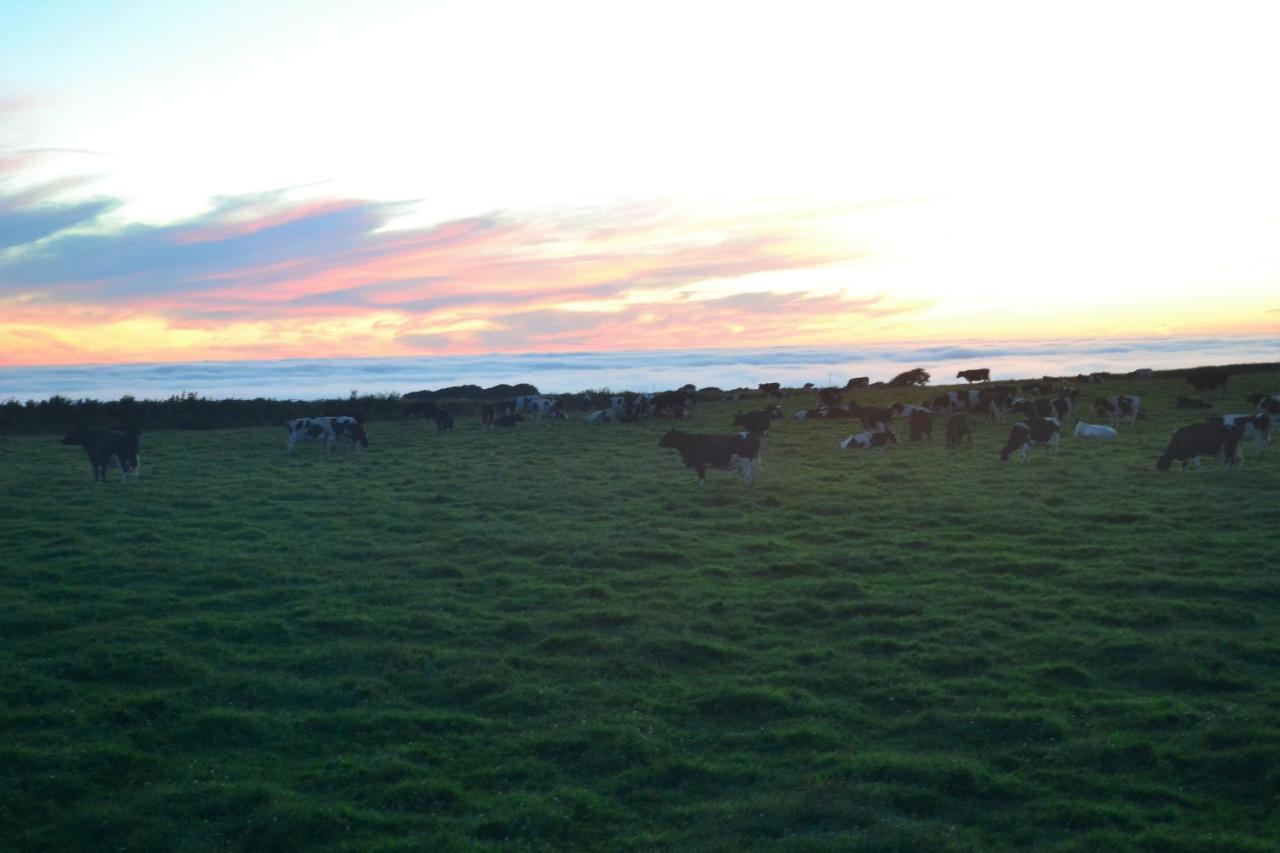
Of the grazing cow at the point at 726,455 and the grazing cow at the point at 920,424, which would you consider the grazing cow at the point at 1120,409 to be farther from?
the grazing cow at the point at 726,455

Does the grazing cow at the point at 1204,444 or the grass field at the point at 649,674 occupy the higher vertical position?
the grazing cow at the point at 1204,444

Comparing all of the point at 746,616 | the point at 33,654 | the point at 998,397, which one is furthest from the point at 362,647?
the point at 998,397

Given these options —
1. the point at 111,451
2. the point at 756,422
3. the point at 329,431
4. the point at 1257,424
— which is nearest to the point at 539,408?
the point at 329,431

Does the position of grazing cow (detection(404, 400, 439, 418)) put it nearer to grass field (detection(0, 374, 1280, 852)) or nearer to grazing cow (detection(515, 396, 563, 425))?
grazing cow (detection(515, 396, 563, 425))

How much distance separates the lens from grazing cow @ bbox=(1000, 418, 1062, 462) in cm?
2947


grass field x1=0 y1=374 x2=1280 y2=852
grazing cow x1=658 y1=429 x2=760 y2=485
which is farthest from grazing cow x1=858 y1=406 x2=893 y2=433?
grass field x1=0 y1=374 x2=1280 y2=852

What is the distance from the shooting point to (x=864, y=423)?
37.9 meters

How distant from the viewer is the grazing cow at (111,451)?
2688 centimetres

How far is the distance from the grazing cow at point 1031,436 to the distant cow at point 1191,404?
15.6 metres

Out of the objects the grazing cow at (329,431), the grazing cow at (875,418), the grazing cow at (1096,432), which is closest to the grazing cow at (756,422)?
the grazing cow at (875,418)

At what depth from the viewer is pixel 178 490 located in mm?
25109

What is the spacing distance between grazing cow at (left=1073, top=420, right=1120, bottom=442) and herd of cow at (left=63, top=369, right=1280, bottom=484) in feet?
0.12

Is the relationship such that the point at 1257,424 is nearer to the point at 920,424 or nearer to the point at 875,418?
the point at 920,424

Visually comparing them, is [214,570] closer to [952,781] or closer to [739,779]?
[739,779]
